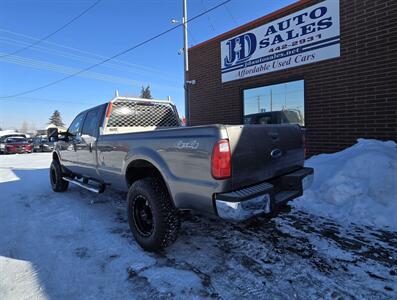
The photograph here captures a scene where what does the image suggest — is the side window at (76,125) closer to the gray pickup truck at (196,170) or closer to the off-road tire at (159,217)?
the gray pickup truck at (196,170)

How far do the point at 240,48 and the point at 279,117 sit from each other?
2715 millimetres

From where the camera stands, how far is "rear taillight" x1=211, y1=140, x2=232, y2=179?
2537mm

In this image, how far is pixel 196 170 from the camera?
2.71 metres

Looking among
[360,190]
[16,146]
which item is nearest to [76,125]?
[360,190]

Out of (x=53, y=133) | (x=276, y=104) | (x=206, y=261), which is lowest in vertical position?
(x=206, y=261)

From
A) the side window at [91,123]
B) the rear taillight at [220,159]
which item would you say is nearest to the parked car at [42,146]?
the side window at [91,123]

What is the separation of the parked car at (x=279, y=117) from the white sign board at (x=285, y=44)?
49.4 inches

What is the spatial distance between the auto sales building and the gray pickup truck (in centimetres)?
358

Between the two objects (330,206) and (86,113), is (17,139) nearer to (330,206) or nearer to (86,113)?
(86,113)

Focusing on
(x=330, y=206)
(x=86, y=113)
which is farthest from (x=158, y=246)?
(x=86, y=113)

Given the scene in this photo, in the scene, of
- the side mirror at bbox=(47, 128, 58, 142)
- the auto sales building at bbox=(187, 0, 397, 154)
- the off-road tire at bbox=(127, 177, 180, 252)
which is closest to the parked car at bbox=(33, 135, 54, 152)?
the side mirror at bbox=(47, 128, 58, 142)

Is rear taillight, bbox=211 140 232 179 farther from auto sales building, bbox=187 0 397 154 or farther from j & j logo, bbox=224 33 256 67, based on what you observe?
j & j logo, bbox=224 33 256 67

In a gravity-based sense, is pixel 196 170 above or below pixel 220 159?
below

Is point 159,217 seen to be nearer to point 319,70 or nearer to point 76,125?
point 76,125
